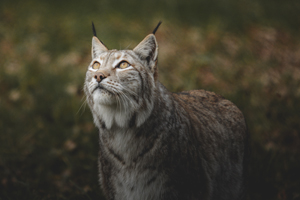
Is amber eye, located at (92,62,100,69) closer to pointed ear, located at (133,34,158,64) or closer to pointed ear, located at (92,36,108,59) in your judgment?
pointed ear, located at (92,36,108,59)

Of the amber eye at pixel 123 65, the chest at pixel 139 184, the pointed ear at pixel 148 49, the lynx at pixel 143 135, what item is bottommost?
the chest at pixel 139 184

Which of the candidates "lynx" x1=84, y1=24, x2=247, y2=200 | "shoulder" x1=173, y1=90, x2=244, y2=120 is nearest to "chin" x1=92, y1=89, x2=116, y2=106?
"lynx" x1=84, y1=24, x2=247, y2=200

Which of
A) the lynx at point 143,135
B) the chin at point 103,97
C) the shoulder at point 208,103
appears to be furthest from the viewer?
the shoulder at point 208,103

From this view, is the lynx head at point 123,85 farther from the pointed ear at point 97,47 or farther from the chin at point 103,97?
the pointed ear at point 97,47

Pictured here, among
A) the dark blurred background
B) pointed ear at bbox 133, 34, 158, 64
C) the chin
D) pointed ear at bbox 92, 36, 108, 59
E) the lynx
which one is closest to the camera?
the chin

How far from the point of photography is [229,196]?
3.18m

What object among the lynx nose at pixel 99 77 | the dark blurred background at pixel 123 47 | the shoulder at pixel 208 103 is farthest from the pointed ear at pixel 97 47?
the shoulder at pixel 208 103

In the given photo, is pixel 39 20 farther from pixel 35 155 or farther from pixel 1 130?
pixel 35 155

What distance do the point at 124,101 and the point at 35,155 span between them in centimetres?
288

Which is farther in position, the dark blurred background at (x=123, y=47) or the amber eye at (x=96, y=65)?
the dark blurred background at (x=123, y=47)

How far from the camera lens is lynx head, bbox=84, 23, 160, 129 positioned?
2.38 m

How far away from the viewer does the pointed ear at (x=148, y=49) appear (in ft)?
8.50

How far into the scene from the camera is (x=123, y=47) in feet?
22.5

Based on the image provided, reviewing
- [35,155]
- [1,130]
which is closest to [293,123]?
[35,155]
